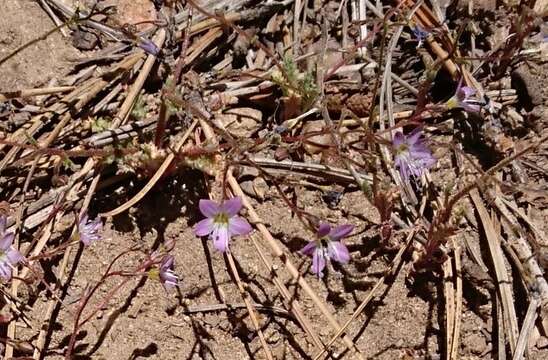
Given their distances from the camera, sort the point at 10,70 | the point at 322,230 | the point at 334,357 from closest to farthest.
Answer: the point at 322,230, the point at 334,357, the point at 10,70

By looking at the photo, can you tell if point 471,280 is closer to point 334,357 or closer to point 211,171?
point 334,357

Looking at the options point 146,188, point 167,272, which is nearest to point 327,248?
point 167,272

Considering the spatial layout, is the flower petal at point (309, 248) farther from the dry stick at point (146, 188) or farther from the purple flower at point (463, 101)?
the purple flower at point (463, 101)

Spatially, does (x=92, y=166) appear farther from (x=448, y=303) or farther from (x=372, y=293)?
(x=448, y=303)

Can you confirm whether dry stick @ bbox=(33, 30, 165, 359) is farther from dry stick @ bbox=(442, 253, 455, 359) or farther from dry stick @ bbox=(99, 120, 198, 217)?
dry stick @ bbox=(442, 253, 455, 359)

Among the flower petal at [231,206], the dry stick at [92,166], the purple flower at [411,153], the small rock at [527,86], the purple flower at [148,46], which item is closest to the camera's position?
the flower petal at [231,206]

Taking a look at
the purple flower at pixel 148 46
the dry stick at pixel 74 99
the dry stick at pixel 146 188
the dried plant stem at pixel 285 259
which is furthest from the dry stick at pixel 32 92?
the dried plant stem at pixel 285 259

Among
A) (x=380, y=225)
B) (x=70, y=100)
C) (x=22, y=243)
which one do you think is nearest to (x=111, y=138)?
(x=70, y=100)
